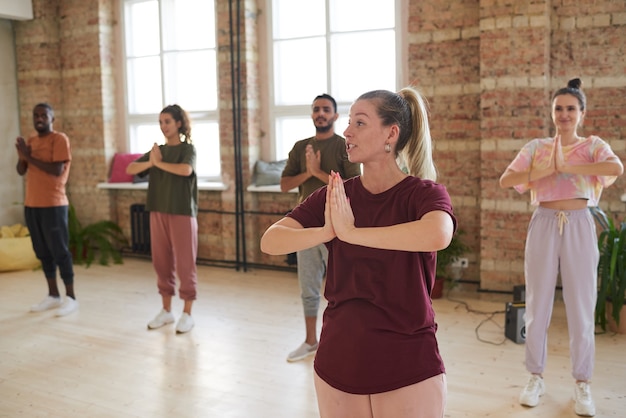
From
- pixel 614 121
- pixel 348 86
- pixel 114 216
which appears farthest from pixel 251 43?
pixel 614 121

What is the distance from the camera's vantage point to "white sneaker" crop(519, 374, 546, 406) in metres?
3.45

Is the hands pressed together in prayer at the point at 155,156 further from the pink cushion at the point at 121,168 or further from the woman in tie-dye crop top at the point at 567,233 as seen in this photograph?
the pink cushion at the point at 121,168

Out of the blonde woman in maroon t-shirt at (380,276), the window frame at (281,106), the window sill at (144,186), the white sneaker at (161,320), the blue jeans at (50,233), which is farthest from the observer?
the window sill at (144,186)

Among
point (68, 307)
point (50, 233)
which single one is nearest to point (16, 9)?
point (50, 233)

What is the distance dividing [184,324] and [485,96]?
124 inches

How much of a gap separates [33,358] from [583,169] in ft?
12.3

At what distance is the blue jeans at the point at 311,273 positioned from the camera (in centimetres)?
416

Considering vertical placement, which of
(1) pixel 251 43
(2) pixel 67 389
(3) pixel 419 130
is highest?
(1) pixel 251 43

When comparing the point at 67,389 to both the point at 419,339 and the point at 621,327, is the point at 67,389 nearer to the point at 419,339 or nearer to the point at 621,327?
the point at 419,339

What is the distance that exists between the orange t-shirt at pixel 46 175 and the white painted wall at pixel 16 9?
3.23m

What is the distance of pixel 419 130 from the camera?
1896 millimetres

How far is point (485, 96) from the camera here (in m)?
5.49

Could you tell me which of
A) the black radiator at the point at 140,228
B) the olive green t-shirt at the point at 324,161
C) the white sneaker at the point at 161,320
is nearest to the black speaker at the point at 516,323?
the olive green t-shirt at the point at 324,161

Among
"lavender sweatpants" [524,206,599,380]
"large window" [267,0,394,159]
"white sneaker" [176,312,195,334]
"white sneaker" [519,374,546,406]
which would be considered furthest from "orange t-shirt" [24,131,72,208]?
"white sneaker" [519,374,546,406]
